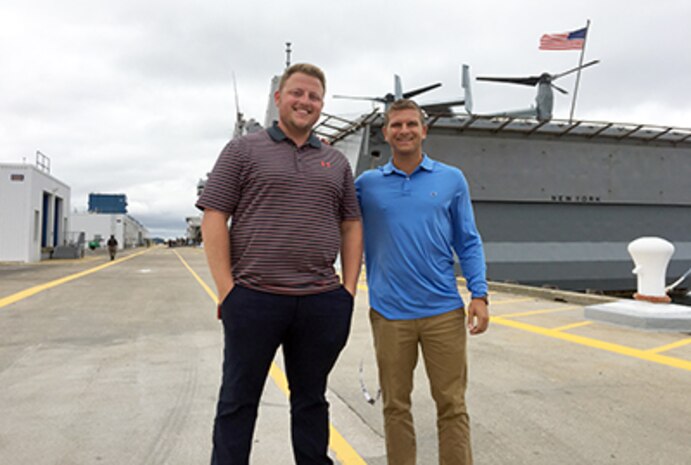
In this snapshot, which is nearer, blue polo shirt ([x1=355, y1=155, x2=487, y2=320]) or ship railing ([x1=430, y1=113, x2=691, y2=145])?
blue polo shirt ([x1=355, y1=155, x2=487, y2=320])

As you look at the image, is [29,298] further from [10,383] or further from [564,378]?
[564,378]

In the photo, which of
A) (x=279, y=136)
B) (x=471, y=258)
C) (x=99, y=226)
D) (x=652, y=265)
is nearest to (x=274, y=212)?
(x=279, y=136)

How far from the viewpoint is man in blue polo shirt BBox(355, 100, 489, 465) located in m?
2.16

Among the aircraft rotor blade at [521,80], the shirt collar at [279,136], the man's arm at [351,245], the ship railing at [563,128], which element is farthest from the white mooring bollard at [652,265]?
the aircraft rotor blade at [521,80]

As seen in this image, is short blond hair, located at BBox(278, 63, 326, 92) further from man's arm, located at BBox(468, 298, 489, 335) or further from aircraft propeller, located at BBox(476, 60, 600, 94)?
aircraft propeller, located at BBox(476, 60, 600, 94)

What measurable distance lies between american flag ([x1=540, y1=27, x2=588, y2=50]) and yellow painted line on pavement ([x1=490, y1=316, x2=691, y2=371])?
1893cm

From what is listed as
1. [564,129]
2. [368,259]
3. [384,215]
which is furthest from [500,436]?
[564,129]

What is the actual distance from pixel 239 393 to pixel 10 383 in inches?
138

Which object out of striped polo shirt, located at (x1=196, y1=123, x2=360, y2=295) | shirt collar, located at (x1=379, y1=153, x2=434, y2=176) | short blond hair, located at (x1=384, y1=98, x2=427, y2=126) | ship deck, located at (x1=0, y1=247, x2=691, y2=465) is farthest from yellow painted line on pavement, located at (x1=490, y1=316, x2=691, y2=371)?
striped polo shirt, located at (x1=196, y1=123, x2=360, y2=295)

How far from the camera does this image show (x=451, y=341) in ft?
7.10

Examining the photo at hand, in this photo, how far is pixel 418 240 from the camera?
2232 mm

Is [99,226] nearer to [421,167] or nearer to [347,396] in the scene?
[347,396]

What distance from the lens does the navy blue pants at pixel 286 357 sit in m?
1.85

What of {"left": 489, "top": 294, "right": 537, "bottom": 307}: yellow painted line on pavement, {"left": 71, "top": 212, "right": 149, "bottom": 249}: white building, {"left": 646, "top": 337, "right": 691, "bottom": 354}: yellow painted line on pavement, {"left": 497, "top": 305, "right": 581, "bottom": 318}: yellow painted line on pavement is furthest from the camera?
{"left": 71, "top": 212, "right": 149, "bottom": 249}: white building
